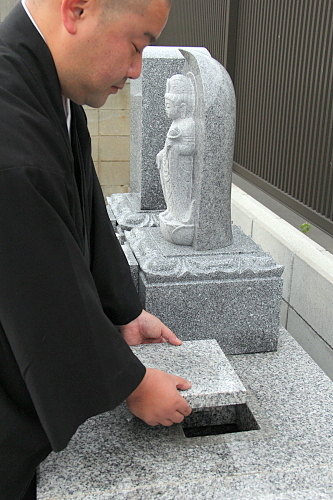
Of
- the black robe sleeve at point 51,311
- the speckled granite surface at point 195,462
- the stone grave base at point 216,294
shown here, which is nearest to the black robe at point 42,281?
the black robe sleeve at point 51,311

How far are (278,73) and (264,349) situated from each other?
3.13 m

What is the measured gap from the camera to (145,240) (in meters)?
3.39

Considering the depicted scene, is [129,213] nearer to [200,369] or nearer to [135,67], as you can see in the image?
[200,369]

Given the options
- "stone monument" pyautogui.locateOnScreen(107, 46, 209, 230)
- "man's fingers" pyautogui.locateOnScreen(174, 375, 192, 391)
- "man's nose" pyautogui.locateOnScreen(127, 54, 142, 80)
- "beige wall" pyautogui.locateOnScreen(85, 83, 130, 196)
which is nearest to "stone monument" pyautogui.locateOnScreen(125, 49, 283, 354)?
"stone monument" pyautogui.locateOnScreen(107, 46, 209, 230)

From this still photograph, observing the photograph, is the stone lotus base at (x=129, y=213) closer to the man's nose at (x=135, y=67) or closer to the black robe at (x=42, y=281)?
the black robe at (x=42, y=281)

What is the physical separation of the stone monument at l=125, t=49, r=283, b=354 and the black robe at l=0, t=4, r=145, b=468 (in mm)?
1431

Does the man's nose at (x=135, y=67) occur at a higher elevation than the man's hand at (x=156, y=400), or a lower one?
higher

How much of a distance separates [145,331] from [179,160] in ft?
4.14

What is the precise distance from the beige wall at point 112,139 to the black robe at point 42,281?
22.5 feet

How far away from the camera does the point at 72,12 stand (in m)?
1.34

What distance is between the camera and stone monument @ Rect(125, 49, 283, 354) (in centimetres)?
300

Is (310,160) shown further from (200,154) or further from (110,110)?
(110,110)

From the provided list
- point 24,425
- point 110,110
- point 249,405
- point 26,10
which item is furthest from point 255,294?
point 110,110

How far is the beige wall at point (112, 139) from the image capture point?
8.14 metres
